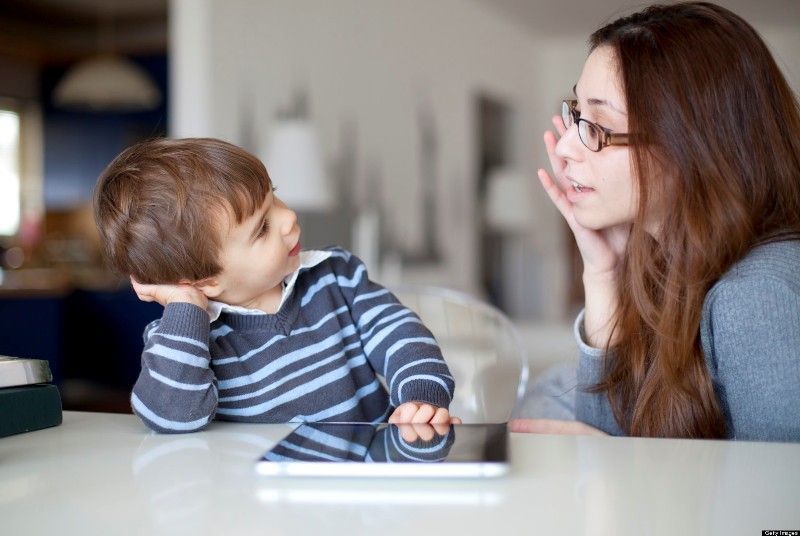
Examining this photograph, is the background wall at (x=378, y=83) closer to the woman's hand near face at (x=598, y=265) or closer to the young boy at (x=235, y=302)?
the woman's hand near face at (x=598, y=265)

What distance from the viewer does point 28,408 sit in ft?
3.20

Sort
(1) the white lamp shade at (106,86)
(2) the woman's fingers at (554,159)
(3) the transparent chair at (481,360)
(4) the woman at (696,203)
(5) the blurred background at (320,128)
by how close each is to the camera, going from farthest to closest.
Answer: (1) the white lamp shade at (106,86) → (5) the blurred background at (320,128) → (3) the transparent chair at (481,360) → (2) the woman's fingers at (554,159) → (4) the woman at (696,203)

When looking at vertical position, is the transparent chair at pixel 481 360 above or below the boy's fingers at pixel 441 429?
below

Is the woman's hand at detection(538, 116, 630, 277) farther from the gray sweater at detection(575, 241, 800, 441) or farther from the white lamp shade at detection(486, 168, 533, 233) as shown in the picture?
the white lamp shade at detection(486, 168, 533, 233)

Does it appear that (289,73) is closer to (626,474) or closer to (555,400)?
(555,400)

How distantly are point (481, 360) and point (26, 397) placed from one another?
1.08 metres

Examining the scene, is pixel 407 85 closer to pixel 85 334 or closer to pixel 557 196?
pixel 85 334

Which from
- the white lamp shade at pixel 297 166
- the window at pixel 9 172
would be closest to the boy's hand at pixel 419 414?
the white lamp shade at pixel 297 166

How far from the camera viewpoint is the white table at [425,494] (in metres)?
0.63

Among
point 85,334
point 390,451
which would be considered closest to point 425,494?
point 390,451

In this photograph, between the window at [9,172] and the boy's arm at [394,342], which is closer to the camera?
the boy's arm at [394,342]

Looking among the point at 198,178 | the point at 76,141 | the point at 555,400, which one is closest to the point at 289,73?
the point at 555,400

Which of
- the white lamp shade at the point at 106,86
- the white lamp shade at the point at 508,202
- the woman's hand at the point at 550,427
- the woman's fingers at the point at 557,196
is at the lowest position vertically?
the white lamp shade at the point at 508,202

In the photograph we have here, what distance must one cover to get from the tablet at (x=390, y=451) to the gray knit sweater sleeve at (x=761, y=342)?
1.16ft
